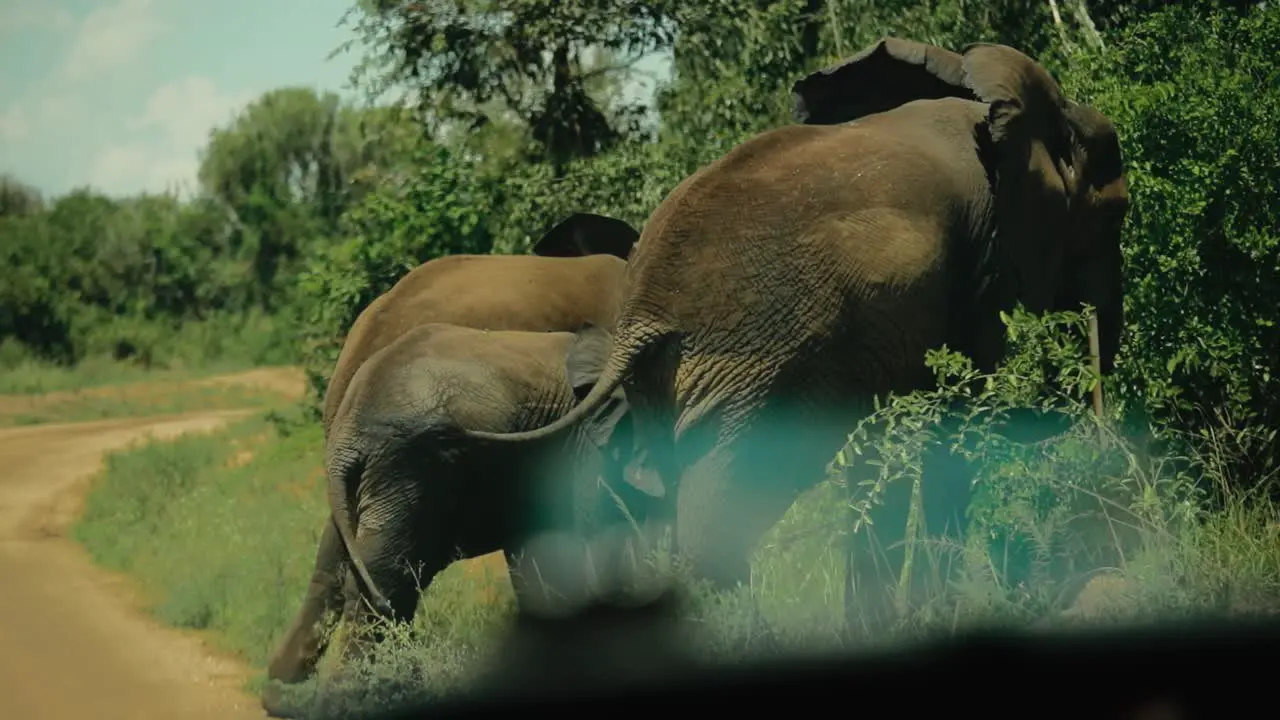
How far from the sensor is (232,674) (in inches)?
329

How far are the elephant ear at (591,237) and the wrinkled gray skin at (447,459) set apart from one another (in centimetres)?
195

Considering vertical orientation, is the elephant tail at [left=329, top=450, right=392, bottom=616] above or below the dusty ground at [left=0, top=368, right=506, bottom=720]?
above

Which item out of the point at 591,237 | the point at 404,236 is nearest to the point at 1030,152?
the point at 591,237

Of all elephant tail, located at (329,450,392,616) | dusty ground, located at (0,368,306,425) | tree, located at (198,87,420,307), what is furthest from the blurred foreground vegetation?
tree, located at (198,87,420,307)

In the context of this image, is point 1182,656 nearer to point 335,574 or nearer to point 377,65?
point 335,574

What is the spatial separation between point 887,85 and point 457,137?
699 centimetres

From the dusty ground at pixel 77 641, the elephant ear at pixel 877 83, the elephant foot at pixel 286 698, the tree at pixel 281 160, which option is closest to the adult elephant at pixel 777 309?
the elephant ear at pixel 877 83

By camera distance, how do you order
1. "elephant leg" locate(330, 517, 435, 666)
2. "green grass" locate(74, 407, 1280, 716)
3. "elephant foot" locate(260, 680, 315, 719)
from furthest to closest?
"elephant foot" locate(260, 680, 315, 719), "elephant leg" locate(330, 517, 435, 666), "green grass" locate(74, 407, 1280, 716)

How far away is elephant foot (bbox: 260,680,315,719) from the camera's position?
23.1ft

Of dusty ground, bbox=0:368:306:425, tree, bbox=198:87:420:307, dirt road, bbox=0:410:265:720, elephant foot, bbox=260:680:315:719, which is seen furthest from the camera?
tree, bbox=198:87:420:307

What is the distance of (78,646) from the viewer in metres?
8.98

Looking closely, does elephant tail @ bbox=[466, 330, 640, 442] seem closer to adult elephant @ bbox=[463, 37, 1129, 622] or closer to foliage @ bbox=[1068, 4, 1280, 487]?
adult elephant @ bbox=[463, 37, 1129, 622]

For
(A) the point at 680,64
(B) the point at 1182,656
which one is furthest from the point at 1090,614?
(A) the point at 680,64

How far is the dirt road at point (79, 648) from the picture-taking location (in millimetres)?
7434
